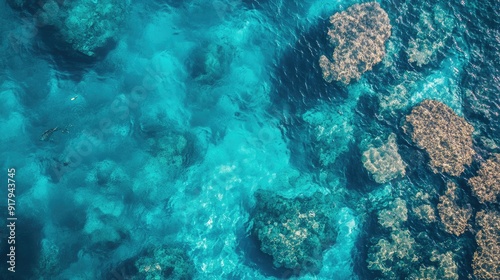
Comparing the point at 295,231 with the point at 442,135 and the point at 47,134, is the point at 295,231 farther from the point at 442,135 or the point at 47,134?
the point at 47,134

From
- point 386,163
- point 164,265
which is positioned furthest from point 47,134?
point 386,163

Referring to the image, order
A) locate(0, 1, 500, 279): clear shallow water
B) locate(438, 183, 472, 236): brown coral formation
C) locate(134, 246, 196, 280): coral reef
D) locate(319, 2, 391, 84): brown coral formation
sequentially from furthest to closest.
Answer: locate(319, 2, 391, 84): brown coral formation < locate(0, 1, 500, 279): clear shallow water < locate(134, 246, 196, 280): coral reef < locate(438, 183, 472, 236): brown coral formation

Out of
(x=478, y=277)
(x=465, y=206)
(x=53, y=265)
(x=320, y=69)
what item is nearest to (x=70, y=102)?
(x=53, y=265)

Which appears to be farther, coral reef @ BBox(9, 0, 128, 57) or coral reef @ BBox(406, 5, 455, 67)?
coral reef @ BBox(9, 0, 128, 57)

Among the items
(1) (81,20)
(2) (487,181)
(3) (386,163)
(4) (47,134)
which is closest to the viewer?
(2) (487,181)

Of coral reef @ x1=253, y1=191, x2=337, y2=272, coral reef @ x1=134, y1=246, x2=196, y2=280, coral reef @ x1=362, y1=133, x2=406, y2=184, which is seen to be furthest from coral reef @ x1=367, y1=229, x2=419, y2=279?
coral reef @ x1=134, y1=246, x2=196, y2=280

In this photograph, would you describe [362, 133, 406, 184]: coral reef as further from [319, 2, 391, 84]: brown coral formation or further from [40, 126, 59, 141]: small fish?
[40, 126, 59, 141]: small fish
